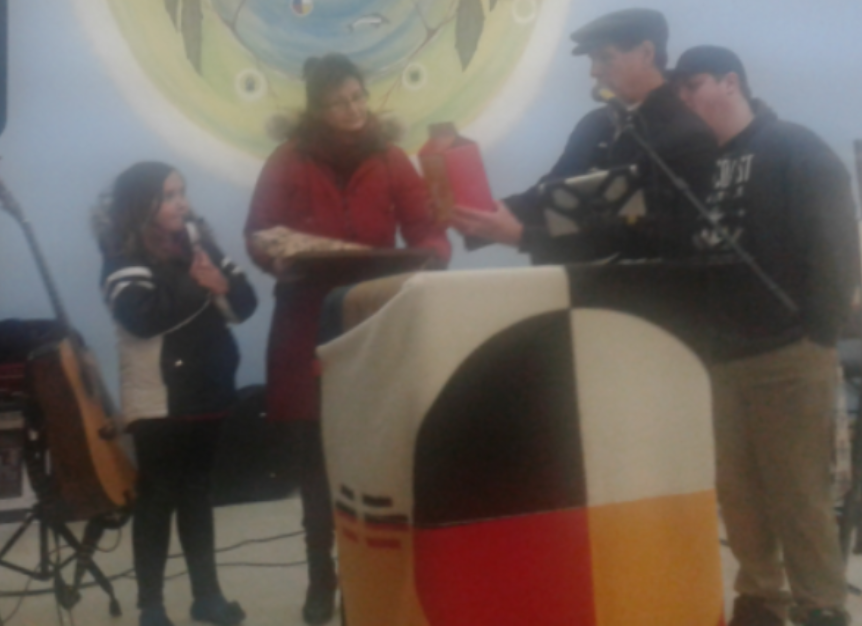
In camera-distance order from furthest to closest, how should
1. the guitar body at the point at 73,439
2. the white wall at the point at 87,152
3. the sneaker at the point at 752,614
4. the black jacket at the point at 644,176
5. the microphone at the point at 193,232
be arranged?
the white wall at the point at 87,152 < the microphone at the point at 193,232 < the guitar body at the point at 73,439 < the sneaker at the point at 752,614 < the black jacket at the point at 644,176

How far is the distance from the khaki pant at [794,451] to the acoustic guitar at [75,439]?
1233mm

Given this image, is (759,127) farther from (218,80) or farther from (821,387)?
(218,80)

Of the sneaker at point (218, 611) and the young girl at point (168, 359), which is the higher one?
the young girl at point (168, 359)

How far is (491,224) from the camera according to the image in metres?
1.26

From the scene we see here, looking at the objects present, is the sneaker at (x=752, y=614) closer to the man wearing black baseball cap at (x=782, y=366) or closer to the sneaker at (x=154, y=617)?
the man wearing black baseball cap at (x=782, y=366)

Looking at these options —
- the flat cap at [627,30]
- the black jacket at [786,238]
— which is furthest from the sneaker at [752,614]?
the flat cap at [627,30]

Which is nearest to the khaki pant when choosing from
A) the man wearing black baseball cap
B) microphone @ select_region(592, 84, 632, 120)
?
the man wearing black baseball cap

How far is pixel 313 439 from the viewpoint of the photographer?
167cm

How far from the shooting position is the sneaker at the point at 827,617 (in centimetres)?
143

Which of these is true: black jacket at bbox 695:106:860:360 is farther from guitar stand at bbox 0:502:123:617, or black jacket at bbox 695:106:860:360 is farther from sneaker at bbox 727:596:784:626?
guitar stand at bbox 0:502:123:617

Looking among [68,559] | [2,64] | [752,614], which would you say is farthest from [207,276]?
[752,614]

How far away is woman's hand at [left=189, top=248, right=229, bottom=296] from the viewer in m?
1.69

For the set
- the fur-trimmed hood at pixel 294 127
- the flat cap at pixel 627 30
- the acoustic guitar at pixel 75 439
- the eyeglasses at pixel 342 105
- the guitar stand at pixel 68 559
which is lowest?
the guitar stand at pixel 68 559

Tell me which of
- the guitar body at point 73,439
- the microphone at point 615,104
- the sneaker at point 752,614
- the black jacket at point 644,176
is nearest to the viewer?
the black jacket at point 644,176
